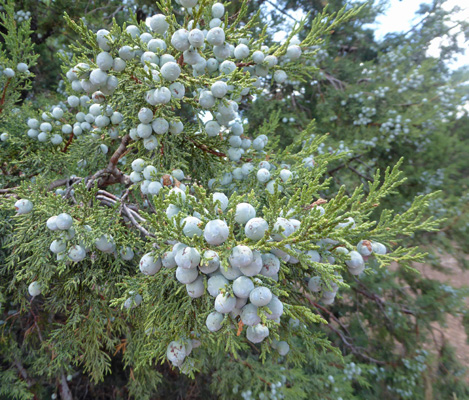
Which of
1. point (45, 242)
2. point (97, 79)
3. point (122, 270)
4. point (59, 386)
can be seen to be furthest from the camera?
point (59, 386)

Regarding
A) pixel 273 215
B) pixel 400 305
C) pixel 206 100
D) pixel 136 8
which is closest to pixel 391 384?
pixel 400 305

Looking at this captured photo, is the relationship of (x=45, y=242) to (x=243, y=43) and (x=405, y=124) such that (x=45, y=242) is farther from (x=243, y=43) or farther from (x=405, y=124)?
(x=405, y=124)

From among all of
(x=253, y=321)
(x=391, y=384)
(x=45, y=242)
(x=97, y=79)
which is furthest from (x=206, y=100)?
(x=391, y=384)

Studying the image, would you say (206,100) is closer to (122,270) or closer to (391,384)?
(122,270)

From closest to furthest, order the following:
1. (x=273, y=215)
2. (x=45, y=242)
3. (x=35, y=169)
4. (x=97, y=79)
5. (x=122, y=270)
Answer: (x=273, y=215)
(x=97, y=79)
(x=45, y=242)
(x=122, y=270)
(x=35, y=169)

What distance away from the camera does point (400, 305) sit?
3.61 m

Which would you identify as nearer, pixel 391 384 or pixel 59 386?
pixel 59 386

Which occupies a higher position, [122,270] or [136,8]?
[136,8]

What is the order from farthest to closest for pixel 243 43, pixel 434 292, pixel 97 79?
pixel 434 292 → pixel 243 43 → pixel 97 79

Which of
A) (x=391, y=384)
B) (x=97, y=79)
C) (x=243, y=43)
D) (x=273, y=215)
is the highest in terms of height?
(x=243, y=43)

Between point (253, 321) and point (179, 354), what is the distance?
21.6 inches

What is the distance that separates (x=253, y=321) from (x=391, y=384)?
12.0 feet

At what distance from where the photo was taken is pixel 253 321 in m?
0.92

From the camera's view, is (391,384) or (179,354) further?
(391,384)
